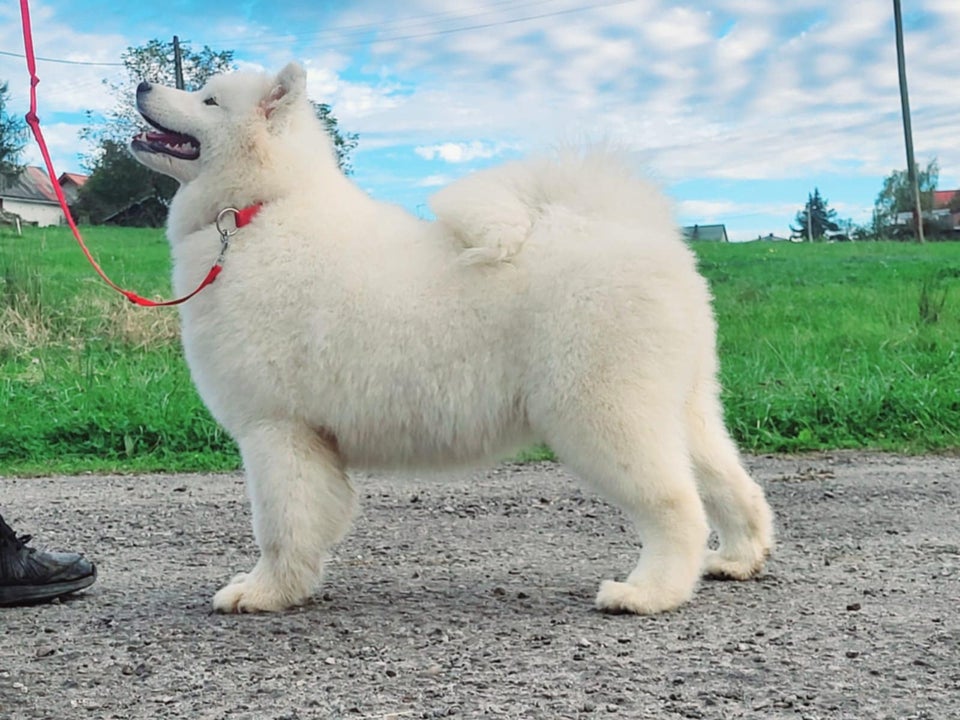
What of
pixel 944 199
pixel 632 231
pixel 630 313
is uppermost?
pixel 944 199

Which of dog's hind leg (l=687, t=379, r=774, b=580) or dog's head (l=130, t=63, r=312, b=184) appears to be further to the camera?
dog's hind leg (l=687, t=379, r=774, b=580)

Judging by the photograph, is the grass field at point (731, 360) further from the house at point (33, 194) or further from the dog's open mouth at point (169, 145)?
the dog's open mouth at point (169, 145)

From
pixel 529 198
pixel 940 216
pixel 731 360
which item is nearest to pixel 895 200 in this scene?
pixel 940 216

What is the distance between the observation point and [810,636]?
348 centimetres

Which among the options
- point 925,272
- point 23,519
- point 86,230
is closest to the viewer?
point 23,519

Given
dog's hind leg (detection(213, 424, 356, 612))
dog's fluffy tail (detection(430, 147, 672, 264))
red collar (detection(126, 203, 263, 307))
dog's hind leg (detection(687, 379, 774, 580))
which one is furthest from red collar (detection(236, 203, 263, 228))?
dog's hind leg (detection(687, 379, 774, 580))

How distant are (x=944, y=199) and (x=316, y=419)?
21.8 m

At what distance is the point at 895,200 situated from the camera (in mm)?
22422

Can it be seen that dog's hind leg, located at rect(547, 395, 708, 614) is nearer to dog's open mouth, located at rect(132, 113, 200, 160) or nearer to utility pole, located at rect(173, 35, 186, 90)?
dog's open mouth, located at rect(132, 113, 200, 160)

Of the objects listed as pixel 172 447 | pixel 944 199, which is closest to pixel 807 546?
pixel 172 447

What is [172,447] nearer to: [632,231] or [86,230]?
[632,231]

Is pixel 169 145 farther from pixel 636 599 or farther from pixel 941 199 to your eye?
pixel 941 199

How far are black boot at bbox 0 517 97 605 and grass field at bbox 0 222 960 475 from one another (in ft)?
9.44

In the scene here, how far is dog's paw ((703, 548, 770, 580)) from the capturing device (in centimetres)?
430
